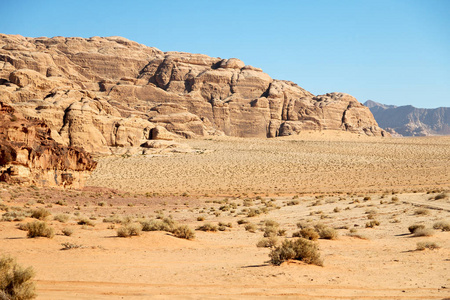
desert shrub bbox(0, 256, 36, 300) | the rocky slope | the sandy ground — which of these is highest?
the rocky slope

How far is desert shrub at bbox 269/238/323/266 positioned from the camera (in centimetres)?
973

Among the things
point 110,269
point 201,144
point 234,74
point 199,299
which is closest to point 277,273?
point 199,299

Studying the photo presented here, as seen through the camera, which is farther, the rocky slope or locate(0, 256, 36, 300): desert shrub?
the rocky slope

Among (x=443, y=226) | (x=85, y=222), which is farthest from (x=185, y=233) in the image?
(x=443, y=226)

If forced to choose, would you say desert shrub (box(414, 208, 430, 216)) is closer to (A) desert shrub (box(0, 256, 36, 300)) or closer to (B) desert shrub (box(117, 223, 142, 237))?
(B) desert shrub (box(117, 223, 142, 237))

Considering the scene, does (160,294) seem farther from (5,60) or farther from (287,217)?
(5,60)

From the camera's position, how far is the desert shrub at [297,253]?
9731mm

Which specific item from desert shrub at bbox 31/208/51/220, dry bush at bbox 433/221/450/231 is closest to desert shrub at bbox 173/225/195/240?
desert shrub at bbox 31/208/51/220

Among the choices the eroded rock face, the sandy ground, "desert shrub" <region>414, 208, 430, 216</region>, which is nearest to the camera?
"desert shrub" <region>414, 208, 430, 216</region>

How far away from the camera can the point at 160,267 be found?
9680 millimetres

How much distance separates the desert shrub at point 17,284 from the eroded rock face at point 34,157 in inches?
943

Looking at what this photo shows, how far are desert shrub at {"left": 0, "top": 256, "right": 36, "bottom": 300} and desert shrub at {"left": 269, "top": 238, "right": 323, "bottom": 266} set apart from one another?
517 cm

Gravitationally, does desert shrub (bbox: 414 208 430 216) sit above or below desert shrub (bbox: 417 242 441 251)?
below

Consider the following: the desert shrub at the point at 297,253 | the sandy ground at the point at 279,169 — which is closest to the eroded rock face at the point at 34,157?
the sandy ground at the point at 279,169
